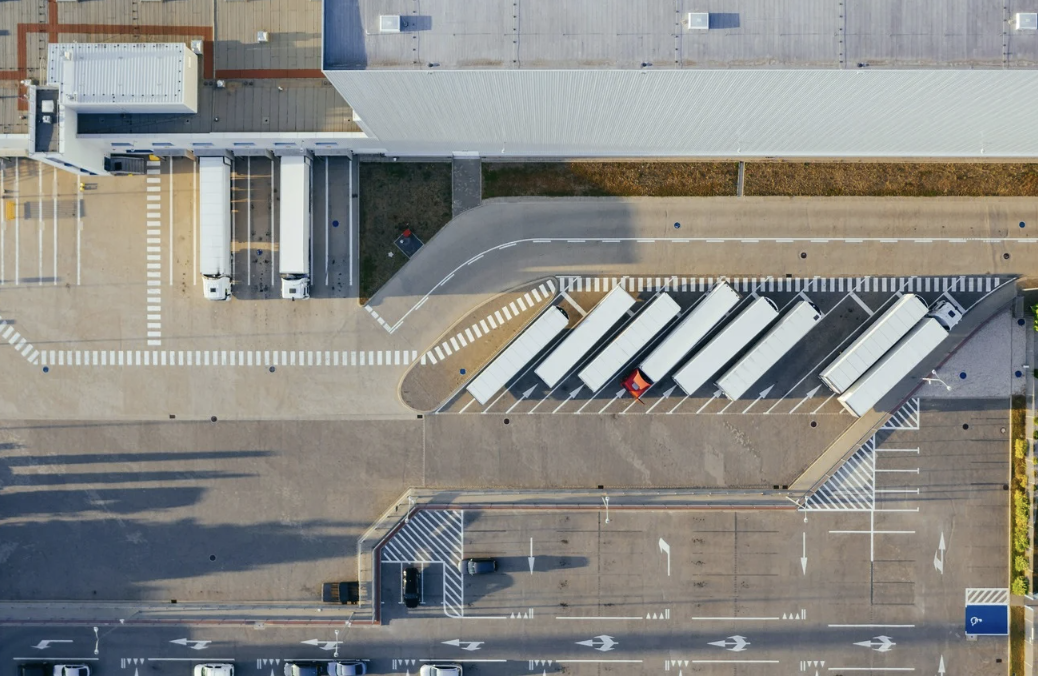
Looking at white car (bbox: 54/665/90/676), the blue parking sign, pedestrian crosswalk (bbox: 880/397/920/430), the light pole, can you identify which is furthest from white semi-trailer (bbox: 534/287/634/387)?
white car (bbox: 54/665/90/676)

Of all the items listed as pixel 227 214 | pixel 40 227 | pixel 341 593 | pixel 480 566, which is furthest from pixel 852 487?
pixel 40 227

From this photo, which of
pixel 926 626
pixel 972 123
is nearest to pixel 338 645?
pixel 926 626

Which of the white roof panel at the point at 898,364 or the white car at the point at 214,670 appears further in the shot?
the white car at the point at 214,670

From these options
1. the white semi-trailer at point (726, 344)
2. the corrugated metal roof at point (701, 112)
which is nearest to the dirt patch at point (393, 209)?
the corrugated metal roof at point (701, 112)

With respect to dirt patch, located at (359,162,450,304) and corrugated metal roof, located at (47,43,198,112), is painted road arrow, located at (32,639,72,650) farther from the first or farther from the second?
corrugated metal roof, located at (47,43,198,112)

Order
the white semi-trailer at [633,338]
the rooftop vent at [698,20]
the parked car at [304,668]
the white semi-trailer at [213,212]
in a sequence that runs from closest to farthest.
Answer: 1. the rooftop vent at [698,20]
2. the white semi-trailer at [213,212]
3. the white semi-trailer at [633,338]
4. the parked car at [304,668]

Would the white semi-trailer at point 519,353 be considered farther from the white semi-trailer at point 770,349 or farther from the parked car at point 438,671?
the parked car at point 438,671

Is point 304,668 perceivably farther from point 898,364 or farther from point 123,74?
point 898,364

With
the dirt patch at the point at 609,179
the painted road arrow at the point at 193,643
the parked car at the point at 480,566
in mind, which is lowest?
the painted road arrow at the point at 193,643
